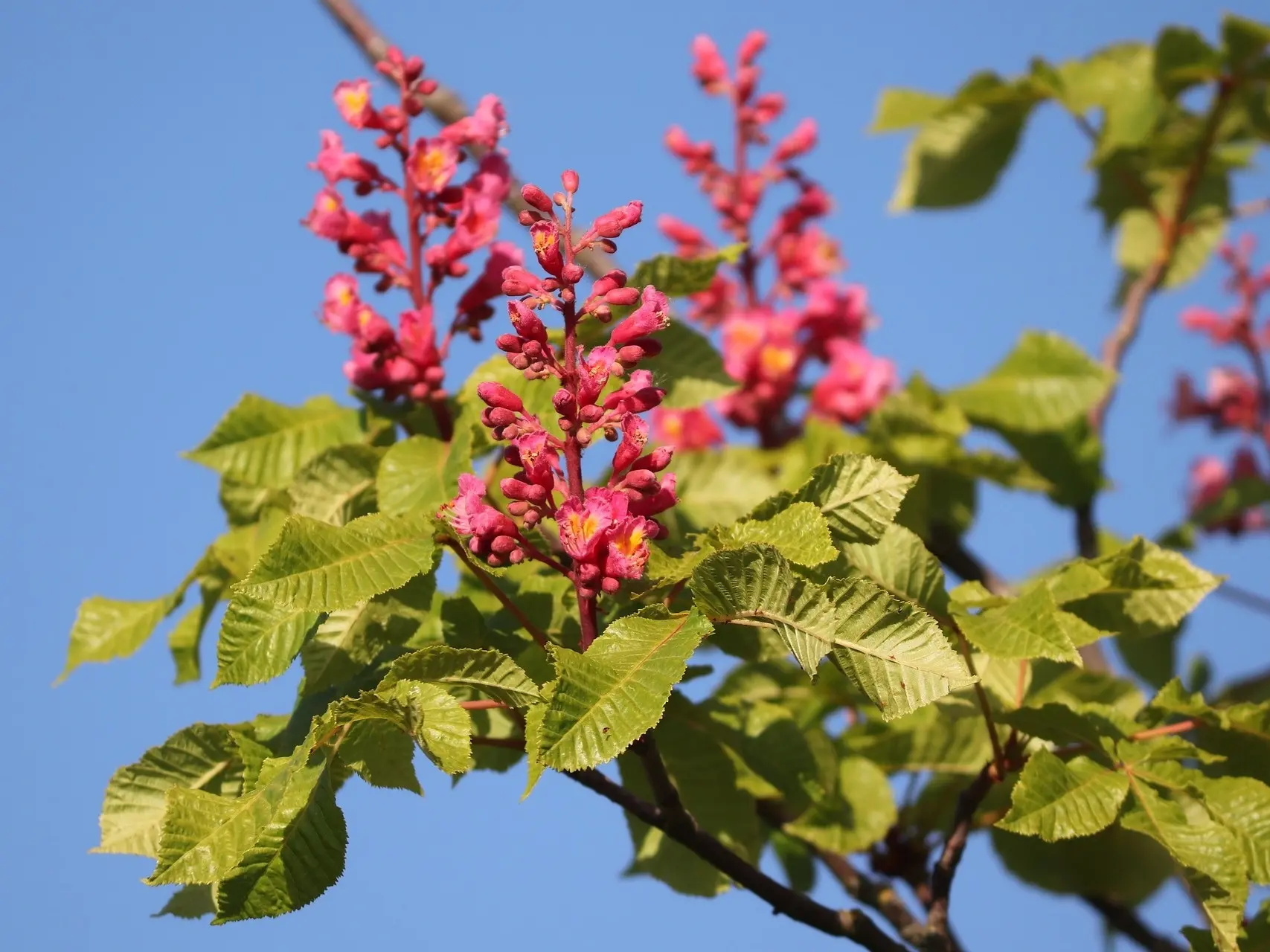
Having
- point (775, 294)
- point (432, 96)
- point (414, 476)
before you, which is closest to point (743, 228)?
point (775, 294)

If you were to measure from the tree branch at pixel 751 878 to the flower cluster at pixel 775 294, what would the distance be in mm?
2262

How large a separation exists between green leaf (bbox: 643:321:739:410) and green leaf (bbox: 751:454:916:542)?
82 cm

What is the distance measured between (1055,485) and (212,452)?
241cm

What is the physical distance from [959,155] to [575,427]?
3.09 m

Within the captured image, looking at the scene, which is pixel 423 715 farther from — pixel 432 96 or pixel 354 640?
pixel 432 96

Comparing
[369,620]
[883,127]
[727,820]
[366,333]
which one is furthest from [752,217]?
[369,620]

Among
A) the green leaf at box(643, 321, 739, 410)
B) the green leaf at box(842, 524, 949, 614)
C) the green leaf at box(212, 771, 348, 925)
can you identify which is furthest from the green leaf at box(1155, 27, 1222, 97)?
the green leaf at box(212, 771, 348, 925)

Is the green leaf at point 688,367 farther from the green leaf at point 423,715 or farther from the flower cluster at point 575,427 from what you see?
the green leaf at point 423,715

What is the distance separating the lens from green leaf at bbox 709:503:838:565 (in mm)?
1868

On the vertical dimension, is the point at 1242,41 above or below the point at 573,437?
above

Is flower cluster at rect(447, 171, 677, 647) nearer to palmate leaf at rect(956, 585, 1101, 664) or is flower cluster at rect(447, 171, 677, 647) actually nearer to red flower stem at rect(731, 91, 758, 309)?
palmate leaf at rect(956, 585, 1101, 664)

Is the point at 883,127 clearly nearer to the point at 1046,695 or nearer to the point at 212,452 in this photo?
the point at 1046,695

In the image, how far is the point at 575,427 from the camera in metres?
2.02

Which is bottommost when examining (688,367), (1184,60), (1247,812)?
(1247,812)
